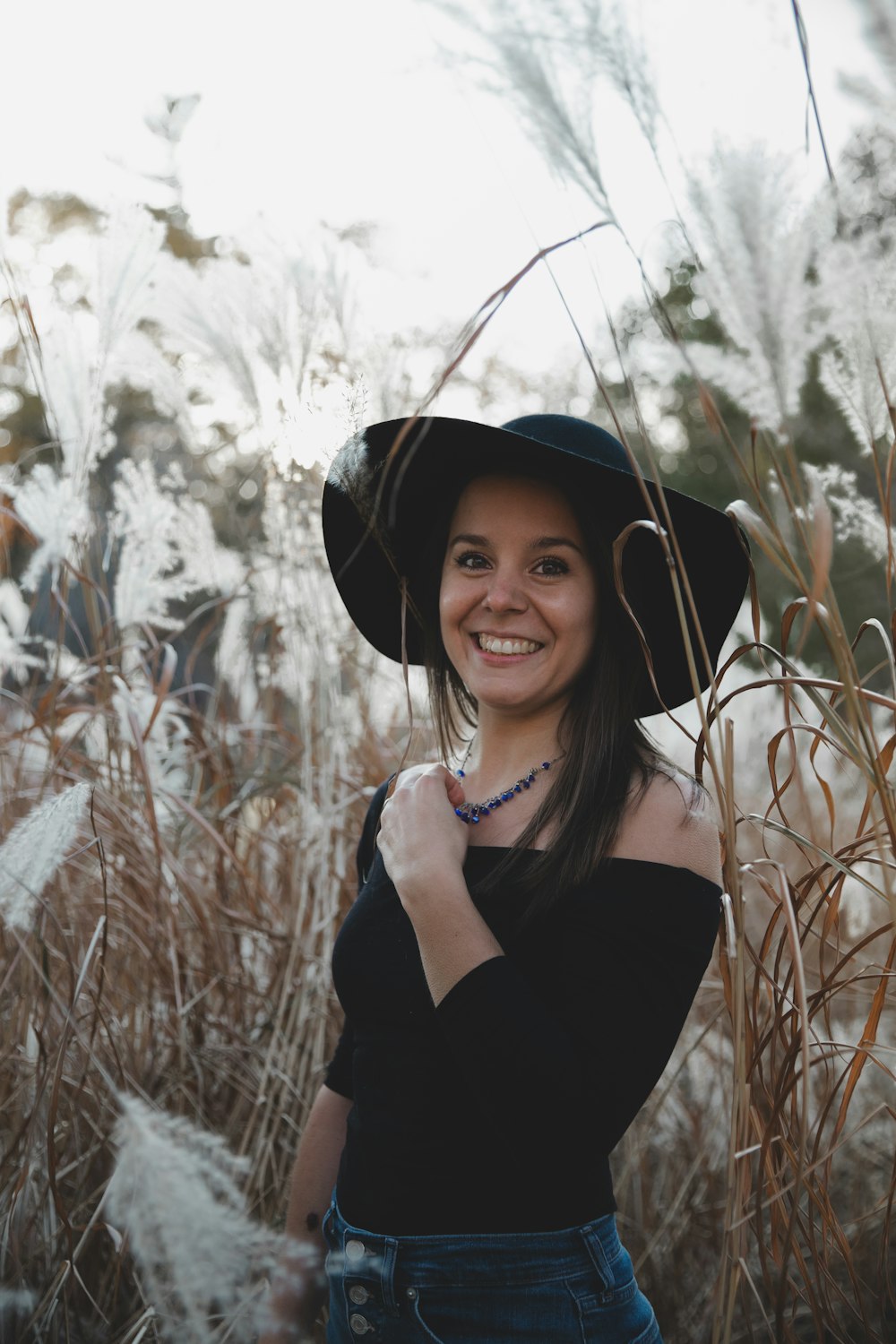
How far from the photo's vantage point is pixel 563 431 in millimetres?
1551

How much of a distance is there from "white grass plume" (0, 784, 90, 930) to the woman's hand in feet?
1.33

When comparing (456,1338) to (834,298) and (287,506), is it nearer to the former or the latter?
(834,298)

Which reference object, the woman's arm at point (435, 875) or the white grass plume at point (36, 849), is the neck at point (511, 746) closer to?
the woman's arm at point (435, 875)

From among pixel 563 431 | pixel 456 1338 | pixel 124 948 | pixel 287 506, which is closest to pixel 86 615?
pixel 287 506

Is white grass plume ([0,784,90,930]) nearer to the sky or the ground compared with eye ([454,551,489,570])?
A: nearer to the ground

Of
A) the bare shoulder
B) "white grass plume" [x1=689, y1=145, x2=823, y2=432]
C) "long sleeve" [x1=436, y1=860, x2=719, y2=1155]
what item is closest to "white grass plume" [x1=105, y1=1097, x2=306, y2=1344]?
"long sleeve" [x1=436, y1=860, x2=719, y2=1155]

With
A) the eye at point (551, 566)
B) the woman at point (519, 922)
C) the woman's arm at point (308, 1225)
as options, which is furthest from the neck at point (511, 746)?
the woman's arm at point (308, 1225)

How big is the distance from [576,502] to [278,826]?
1474 millimetres

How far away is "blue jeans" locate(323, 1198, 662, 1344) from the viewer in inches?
50.5

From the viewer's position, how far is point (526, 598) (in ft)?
5.09

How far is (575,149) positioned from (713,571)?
69 cm

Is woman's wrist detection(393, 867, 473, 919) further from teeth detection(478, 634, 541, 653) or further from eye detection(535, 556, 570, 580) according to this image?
eye detection(535, 556, 570, 580)

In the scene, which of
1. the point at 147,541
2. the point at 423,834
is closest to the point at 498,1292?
the point at 423,834

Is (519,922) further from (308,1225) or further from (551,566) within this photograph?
(308,1225)
